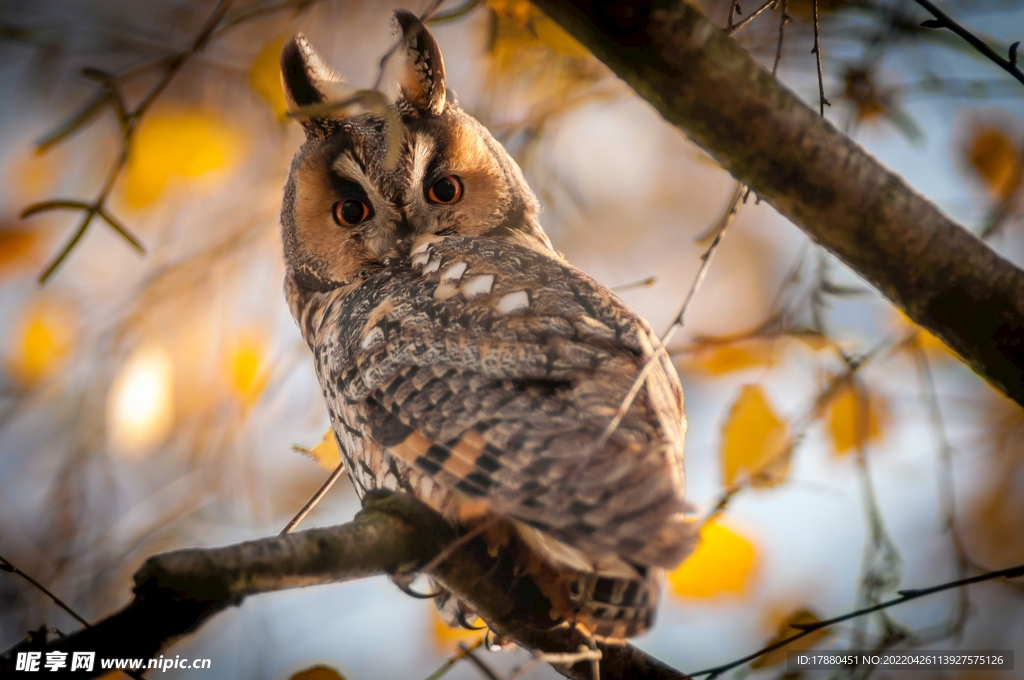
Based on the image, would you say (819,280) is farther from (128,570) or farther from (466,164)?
(128,570)

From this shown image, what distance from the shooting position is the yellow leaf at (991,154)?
2375 mm

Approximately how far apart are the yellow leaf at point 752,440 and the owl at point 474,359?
0.15 metres

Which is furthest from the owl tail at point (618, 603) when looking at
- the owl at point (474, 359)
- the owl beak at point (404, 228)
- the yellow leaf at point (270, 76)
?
the yellow leaf at point (270, 76)

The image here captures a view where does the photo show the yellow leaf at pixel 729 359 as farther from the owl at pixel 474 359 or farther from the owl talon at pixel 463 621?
the owl talon at pixel 463 621

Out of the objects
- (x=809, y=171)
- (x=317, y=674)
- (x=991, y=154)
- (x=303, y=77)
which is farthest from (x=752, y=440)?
(x=303, y=77)

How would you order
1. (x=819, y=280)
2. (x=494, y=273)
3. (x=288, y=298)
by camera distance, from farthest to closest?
(x=288, y=298) < (x=819, y=280) < (x=494, y=273)

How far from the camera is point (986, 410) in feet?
8.23

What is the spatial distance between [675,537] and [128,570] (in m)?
2.15

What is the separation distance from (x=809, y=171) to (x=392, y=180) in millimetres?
1207

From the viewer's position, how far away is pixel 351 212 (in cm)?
216

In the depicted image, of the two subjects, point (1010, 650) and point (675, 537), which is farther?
point (1010, 650)

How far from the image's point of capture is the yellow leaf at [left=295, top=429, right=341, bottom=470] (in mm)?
1960

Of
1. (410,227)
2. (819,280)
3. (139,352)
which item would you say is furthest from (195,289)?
(819,280)

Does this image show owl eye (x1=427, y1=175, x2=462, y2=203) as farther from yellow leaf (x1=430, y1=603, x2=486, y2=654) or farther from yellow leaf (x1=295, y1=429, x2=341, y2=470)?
yellow leaf (x1=430, y1=603, x2=486, y2=654)
